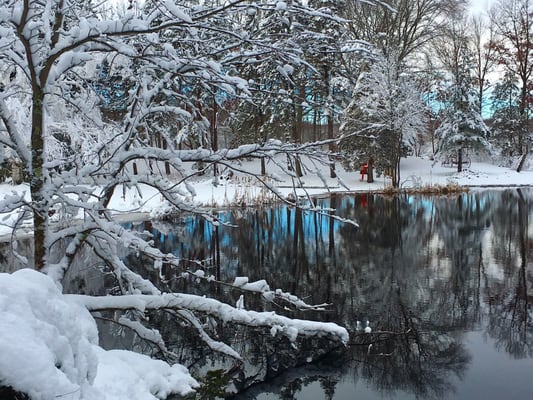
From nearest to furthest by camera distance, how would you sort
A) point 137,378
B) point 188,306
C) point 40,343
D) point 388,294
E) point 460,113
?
point 40,343, point 137,378, point 188,306, point 388,294, point 460,113

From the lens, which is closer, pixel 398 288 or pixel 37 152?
pixel 37 152

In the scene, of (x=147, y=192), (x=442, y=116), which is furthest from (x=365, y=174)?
(x=147, y=192)

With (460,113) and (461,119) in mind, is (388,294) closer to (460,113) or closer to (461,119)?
(461,119)

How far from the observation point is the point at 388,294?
675 centimetres

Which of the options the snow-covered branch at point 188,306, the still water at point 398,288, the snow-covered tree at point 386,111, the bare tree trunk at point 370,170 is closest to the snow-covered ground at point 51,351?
the snow-covered branch at point 188,306

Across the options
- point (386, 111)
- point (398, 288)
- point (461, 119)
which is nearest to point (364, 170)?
point (386, 111)

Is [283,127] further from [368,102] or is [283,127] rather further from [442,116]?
[442,116]

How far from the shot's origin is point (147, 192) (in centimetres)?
2045

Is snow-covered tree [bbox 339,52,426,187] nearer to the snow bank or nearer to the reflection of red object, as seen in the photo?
the reflection of red object

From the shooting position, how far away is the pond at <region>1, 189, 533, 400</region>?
429 cm

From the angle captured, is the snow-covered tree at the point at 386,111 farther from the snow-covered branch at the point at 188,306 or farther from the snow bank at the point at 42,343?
the snow bank at the point at 42,343

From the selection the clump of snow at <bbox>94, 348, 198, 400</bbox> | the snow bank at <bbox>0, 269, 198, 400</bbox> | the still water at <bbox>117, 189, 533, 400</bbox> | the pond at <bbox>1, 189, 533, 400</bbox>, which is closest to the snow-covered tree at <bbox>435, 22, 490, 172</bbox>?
the still water at <bbox>117, 189, 533, 400</bbox>

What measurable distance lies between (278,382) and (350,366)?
0.76 m

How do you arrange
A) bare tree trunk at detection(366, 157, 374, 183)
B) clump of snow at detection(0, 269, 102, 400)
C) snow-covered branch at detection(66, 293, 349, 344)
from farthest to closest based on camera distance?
bare tree trunk at detection(366, 157, 374, 183), snow-covered branch at detection(66, 293, 349, 344), clump of snow at detection(0, 269, 102, 400)
